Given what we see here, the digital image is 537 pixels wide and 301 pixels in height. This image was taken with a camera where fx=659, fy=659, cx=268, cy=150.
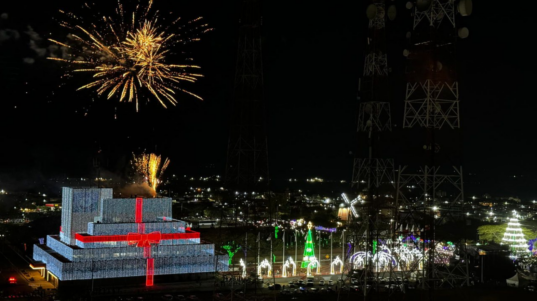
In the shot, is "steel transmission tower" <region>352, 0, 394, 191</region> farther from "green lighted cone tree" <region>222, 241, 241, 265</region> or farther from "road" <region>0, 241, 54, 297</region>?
"road" <region>0, 241, 54, 297</region>

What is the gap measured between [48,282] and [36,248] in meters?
6.31

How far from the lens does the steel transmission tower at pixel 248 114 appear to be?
33.4m

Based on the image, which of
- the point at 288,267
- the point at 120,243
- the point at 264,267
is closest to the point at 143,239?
the point at 120,243

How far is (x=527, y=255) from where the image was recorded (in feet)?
156

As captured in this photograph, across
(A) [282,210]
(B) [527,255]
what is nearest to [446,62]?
(B) [527,255]

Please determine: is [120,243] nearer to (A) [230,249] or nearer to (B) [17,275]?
(B) [17,275]

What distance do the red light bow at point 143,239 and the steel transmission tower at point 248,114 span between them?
5.70 m

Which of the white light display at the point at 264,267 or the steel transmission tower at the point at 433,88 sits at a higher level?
the steel transmission tower at the point at 433,88

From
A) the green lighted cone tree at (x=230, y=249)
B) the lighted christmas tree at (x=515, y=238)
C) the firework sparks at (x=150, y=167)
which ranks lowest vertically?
the green lighted cone tree at (x=230, y=249)

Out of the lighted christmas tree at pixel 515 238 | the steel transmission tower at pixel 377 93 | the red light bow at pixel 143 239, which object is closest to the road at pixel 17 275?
the red light bow at pixel 143 239

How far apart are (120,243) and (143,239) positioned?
4.29ft

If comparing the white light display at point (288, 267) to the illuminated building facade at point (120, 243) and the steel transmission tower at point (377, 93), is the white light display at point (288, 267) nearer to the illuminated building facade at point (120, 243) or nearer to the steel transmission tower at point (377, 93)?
the illuminated building facade at point (120, 243)

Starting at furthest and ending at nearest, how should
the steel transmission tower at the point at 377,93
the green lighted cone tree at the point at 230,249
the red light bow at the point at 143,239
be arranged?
the green lighted cone tree at the point at 230,249, the red light bow at the point at 143,239, the steel transmission tower at the point at 377,93

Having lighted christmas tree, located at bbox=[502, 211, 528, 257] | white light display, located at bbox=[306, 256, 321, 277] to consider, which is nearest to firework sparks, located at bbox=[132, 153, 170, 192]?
white light display, located at bbox=[306, 256, 321, 277]
